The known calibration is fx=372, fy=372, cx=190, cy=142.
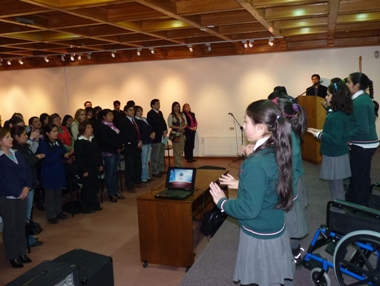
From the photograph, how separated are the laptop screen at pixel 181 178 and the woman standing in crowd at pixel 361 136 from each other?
1.59 m

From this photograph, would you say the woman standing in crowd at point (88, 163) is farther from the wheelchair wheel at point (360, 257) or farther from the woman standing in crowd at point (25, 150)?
the wheelchair wheel at point (360, 257)

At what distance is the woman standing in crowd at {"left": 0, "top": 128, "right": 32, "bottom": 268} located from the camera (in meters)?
3.56

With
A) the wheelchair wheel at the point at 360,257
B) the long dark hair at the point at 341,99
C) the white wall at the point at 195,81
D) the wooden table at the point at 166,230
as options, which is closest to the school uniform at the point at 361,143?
the long dark hair at the point at 341,99

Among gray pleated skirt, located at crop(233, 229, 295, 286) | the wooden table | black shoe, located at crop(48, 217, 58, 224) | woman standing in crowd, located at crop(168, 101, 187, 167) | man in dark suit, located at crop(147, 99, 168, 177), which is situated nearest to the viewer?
gray pleated skirt, located at crop(233, 229, 295, 286)

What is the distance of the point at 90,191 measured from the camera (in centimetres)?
533

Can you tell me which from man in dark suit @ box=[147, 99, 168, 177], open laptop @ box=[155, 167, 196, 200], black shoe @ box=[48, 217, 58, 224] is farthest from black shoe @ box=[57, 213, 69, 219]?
man in dark suit @ box=[147, 99, 168, 177]

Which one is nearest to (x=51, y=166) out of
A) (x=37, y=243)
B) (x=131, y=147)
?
(x=37, y=243)

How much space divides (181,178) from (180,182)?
1.7 inches

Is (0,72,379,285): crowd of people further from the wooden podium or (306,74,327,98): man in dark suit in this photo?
the wooden podium

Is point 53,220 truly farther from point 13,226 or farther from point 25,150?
point 13,226

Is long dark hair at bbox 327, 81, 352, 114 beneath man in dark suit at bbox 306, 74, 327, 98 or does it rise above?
beneath

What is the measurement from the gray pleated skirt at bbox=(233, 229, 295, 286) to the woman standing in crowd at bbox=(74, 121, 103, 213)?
357 cm

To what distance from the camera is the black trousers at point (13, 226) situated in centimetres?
359

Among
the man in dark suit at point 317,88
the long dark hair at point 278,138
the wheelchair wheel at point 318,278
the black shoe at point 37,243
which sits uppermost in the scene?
the man in dark suit at point 317,88
